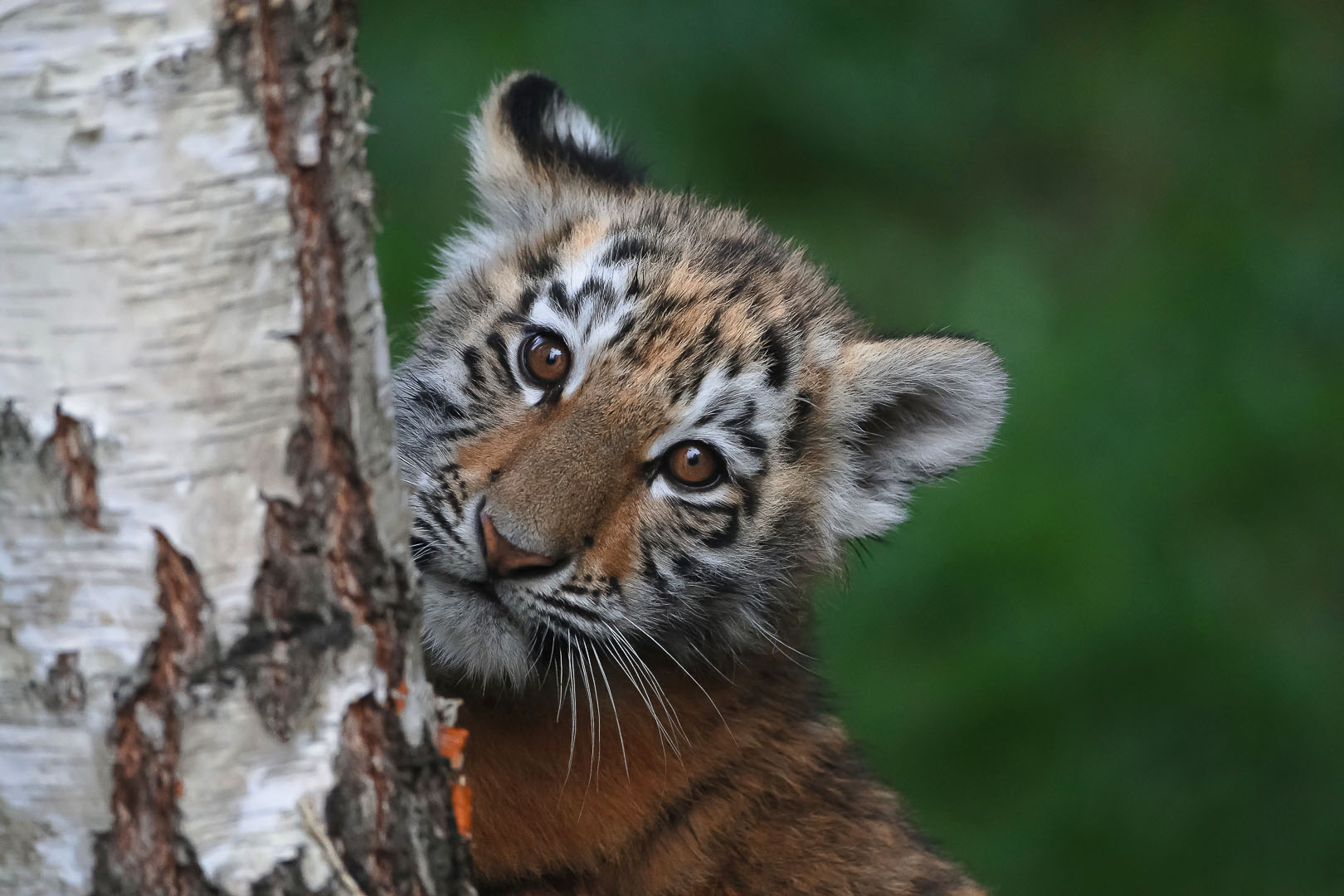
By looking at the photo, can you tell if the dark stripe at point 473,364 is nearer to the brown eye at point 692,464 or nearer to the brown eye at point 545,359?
the brown eye at point 545,359

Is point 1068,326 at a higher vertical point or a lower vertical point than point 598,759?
higher

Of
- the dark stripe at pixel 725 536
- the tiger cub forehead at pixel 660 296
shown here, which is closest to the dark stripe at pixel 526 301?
the tiger cub forehead at pixel 660 296

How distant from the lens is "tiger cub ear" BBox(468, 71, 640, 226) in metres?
4.36

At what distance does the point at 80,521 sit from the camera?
1.79m

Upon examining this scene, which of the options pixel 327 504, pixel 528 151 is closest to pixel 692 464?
pixel 528 151

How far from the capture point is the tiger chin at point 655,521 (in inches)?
135

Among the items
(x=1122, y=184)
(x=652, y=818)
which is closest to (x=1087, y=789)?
(x=652, y=818)

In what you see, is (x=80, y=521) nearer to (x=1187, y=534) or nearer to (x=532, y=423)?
(x=532, y=423)

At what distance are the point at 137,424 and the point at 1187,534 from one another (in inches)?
226

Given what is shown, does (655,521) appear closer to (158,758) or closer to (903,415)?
(903,415)

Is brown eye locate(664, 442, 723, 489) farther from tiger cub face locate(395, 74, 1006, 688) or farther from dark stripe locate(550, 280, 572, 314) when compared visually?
dark stripe locate(550, 280, 572, 314)

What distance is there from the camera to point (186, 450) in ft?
5.90

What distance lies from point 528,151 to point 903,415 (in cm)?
139

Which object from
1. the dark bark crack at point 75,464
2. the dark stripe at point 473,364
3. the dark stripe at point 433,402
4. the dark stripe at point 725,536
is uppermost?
the dark stripe at point 473,364
